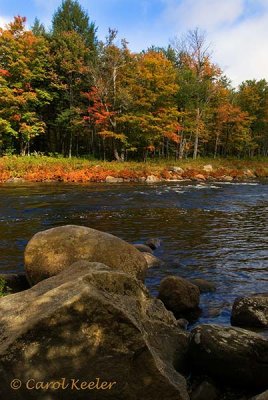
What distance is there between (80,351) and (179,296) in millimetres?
3309

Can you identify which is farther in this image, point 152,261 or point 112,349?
point 152,261

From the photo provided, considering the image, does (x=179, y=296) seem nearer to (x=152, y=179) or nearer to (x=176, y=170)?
(x=152, y=179)

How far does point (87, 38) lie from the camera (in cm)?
4347

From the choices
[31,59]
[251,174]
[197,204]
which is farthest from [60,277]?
[31,59]

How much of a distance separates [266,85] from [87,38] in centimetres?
2382

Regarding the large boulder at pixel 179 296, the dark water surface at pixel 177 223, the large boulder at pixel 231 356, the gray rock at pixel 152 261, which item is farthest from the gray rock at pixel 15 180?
the large boulder at pixel 231 356

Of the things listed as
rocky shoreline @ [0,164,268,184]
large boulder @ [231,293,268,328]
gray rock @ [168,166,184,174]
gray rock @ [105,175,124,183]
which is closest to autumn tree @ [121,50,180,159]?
gray rock @ [168,166,184,174]

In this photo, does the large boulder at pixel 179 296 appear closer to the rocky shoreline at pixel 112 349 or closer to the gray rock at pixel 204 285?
the gray rock at pixel 204 285

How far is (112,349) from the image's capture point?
3639 mm

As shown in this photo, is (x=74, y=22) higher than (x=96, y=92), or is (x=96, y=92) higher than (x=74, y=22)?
(x=74, y=22)

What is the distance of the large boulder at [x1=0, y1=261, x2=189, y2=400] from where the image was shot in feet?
11.4

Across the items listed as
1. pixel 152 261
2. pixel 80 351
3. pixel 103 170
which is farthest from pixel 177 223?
pixel 103 170

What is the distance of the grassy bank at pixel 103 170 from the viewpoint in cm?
2966

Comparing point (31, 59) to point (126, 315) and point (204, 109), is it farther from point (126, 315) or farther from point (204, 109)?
point (126, 315)
